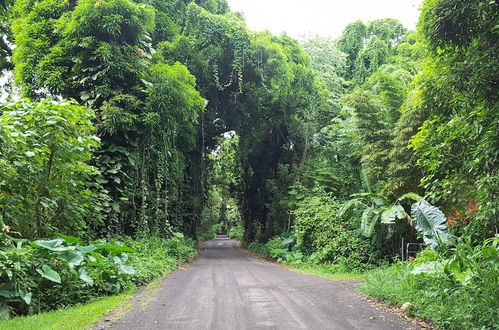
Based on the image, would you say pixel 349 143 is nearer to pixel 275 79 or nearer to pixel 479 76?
pixel 275 79

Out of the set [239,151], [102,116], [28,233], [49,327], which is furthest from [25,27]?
[239,151]

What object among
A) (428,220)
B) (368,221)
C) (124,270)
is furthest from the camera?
(368,221)

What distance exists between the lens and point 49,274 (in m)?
5.43

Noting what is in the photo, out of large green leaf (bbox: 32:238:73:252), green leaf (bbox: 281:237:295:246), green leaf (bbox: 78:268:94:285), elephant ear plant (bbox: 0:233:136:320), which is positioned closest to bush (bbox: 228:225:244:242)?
green leaf (bbox: 281:237:295:246)

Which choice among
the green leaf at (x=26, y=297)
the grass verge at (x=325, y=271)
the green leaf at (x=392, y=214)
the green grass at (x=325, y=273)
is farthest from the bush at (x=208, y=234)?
the green leaf at (x=26, y=297)

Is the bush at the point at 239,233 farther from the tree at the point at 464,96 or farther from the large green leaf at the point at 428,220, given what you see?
the tree at the point at 464,96

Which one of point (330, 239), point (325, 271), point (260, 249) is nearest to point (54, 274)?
point (325, 271)

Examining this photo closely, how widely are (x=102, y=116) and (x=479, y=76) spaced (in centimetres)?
904

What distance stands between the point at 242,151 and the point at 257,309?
16895 millimetres

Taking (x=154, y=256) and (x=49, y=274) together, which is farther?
(x=154, y=256)

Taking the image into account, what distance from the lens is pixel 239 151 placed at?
75.4 ft

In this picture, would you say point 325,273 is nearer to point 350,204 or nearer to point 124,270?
point 350,204

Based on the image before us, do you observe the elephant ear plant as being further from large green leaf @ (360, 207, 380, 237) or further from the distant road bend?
→ large green leaf @ (360, 207, 380, 237)

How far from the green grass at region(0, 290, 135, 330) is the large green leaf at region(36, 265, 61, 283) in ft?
1.59
